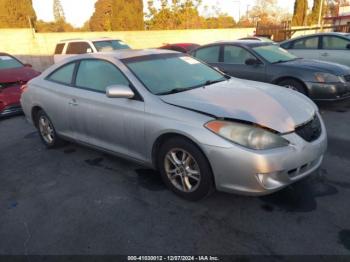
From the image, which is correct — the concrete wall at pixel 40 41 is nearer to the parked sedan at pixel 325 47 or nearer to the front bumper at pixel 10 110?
the front bumper at pixel 10 110

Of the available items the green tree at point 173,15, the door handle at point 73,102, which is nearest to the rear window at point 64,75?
the door handle at point 73,102

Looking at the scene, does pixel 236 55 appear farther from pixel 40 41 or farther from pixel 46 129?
pixel 40 41

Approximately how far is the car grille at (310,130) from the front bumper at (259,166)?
9cm

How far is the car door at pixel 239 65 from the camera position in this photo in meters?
6.75

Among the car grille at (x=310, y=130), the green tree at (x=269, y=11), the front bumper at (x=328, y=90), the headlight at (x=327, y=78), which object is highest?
the green tree at (x=269, y=11)

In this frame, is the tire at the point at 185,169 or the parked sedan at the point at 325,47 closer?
the tire at the point at 185,169

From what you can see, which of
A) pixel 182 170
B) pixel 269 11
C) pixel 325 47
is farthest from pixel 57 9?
pixel 182 170

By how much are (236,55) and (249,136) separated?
4.72 meters

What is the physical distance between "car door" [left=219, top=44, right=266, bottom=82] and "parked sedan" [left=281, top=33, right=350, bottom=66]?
298 centimetres

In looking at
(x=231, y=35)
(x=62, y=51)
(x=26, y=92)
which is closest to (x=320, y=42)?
(x=26, y=92)

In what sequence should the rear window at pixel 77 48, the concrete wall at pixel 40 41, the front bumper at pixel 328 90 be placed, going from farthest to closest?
the concrete wall at pixel 40 41 → the rear window at pixel 77 48 → the front bumper at pixel 328 90

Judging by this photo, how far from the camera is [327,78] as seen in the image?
6.13m

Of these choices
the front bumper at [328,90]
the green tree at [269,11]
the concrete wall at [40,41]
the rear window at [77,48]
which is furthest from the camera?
the green tree at [269,11]

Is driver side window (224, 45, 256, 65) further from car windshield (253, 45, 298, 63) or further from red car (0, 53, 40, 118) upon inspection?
red car (0, 53, 40, 118)
